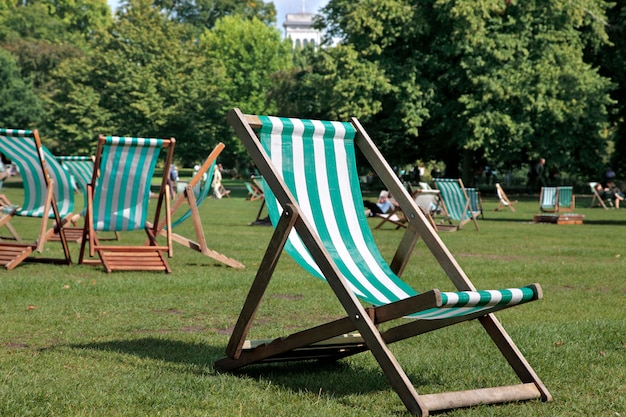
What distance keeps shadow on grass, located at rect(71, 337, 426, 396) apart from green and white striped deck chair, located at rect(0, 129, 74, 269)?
13.2 feet

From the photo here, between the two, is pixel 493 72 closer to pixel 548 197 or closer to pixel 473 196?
pixel 548 197

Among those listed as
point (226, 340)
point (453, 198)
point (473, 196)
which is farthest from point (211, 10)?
point (226, 340)

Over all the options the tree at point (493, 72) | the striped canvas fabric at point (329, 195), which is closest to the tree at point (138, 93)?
the tree at point (493, 72)

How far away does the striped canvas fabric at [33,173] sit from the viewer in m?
9.11

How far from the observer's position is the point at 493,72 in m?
32.6

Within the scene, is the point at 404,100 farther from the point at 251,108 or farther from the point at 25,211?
the point at 251,108

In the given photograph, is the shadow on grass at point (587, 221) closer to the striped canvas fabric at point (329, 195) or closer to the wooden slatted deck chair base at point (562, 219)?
the wooden slatted deck chair base at point (562, 219)

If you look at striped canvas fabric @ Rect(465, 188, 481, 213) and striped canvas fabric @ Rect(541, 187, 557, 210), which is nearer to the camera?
striped canvas fabric @ Rect(465, 188, 481, 213)

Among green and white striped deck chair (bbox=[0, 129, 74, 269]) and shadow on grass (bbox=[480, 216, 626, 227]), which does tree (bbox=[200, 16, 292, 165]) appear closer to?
shadow on grass (bbox=[480, 216, 626, 227])

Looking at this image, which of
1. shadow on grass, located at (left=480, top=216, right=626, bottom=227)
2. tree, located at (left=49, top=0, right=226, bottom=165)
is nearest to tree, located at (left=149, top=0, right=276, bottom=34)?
tree, located at (left=49, top=0, right=226, bottom=165)

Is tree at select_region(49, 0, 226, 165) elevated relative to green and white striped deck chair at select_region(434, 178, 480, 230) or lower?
elevated

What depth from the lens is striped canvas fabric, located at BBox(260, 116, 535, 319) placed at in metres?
4.43

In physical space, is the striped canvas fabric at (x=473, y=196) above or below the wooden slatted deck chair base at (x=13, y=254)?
below

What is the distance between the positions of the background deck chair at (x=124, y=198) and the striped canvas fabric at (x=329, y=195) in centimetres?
402
